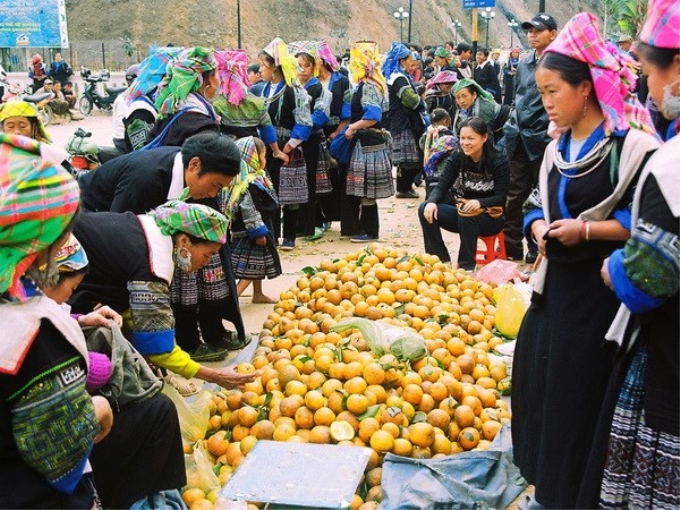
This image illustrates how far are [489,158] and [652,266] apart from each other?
13.4ft

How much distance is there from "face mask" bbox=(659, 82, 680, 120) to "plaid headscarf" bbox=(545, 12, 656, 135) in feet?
1.45

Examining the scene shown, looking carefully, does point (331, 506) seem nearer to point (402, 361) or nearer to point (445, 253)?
point (402, 361)

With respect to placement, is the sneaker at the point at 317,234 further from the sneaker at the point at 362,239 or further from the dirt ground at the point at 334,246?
the sneaker at the point at 362,239

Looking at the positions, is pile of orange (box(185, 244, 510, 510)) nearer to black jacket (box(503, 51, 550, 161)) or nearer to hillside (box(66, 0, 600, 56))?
black jacket (box(503, 51, 550, 161))

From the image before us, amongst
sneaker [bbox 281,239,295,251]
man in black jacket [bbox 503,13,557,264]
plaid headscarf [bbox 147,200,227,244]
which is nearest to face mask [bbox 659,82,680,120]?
plaid headscarf [bbox 147,200,227,244]

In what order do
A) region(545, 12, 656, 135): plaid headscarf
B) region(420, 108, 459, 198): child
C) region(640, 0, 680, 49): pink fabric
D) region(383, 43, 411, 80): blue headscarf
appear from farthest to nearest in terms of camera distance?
region(383, 43, 411, 80): blue headscarf, region(420, 108, 459, 198): child, region(545, 12, 656, 135): plaid headscarf, region(640, 0, 680, 49): pink fabric

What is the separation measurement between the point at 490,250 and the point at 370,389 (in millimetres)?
3079

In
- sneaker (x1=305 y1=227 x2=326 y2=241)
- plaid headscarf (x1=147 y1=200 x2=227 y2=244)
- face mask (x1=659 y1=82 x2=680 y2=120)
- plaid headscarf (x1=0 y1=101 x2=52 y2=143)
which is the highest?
face mask (x1=659 y1=82 x2=680 y2=120)

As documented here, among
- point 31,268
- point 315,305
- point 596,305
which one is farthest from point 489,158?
point 31,268

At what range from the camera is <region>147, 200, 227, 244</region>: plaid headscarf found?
3.34 metres

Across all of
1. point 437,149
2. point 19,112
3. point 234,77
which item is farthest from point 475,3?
point 19,112

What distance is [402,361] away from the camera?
383cm

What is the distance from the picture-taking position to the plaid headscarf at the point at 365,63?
785cm

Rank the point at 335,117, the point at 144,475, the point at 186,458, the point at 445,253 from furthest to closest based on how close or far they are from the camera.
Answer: the point at 335,117 → the point at 445,253 → the point at 186,458 → the point at 144,475
